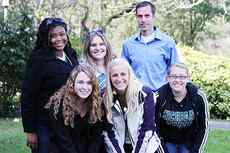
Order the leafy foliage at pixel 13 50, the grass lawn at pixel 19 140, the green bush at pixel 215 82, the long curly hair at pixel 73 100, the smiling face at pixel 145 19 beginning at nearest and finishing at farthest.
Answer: the long curly hair at pixel 73 100, the smiling face at pixel 145 19, the grass lawn at pixel 19 140, the leafy foliage at pixel 13 50, the green bush at pixel 215 82

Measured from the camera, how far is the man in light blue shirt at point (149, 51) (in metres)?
5.12

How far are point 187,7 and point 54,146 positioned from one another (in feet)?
54.8

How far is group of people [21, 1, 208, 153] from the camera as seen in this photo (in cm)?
451

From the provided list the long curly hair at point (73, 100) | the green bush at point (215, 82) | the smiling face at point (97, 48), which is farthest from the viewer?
the green bush at point (215, 82)

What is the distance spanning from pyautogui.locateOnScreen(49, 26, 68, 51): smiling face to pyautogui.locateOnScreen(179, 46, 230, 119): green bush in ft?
32.3

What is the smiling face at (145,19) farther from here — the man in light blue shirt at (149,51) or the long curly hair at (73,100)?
the long curly hair at (73,100)

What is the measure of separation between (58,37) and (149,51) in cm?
93

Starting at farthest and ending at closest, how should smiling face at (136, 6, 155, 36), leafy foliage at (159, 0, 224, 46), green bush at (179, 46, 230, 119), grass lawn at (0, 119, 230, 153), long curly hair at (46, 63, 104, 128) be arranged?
leafy foliage at (159, 0, 224, 46)
green bush at (179, 46, 230, 119)
grass lawn at (0, 119, 230, 153)
smiling face at (136, 6, 155, 36)
long curly hair at (46, 63, 104, 128)

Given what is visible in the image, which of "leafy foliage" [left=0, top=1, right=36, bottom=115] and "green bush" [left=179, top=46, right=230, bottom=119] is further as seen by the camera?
"green bush" [left=179, top=46, right=230, bottom=119]

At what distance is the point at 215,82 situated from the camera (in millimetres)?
14242

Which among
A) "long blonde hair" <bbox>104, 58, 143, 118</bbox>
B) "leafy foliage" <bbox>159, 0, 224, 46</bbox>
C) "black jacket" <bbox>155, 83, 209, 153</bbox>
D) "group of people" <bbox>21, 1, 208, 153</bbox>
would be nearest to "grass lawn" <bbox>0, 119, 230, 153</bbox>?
"group of people" <bbox>21, 1, 208, 153</bbox>

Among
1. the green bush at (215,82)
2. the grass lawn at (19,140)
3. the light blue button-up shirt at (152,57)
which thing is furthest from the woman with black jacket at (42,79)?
the green bush at (215,82)

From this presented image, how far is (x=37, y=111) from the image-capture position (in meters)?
4.77

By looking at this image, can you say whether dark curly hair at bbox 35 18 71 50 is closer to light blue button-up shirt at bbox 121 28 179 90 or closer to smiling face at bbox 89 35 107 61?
smiling face at bbox 89 35 107 61
